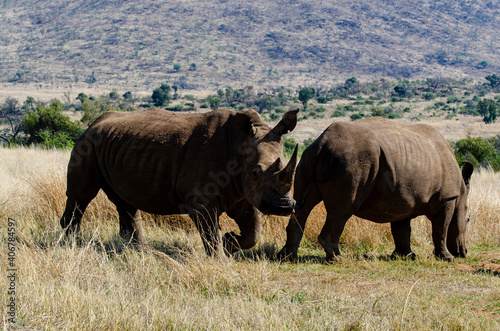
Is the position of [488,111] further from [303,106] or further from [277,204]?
[277,204]

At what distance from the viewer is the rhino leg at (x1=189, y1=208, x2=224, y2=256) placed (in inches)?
268

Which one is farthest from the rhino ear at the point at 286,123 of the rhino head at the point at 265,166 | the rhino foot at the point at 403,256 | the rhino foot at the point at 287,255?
the rhino foot at the point at 403,256

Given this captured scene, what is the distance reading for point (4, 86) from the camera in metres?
→ 103

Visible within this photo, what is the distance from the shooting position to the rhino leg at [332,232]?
7.86 meters

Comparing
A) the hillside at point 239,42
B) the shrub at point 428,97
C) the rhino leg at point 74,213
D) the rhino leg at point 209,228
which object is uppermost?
the rhino leg at point 209,228

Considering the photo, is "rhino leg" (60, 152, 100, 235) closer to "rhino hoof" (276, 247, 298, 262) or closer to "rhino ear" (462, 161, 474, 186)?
"rhino hoof" (276, 247, 298, 262)

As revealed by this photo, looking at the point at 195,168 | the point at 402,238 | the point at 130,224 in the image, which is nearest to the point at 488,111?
the point at 402,238

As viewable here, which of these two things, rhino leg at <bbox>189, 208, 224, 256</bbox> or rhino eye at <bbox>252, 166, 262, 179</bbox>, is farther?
rhino leg at <bbox>189, 208, 224, 256</bbox>

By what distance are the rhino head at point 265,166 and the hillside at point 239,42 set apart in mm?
100053

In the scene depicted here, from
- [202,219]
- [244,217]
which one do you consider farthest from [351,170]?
[202,219]

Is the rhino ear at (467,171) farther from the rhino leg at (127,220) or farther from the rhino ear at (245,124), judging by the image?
the rhino leg at (127,220)

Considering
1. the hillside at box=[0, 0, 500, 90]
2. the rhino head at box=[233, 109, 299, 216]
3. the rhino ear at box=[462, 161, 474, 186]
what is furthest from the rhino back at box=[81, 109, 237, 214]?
the hillside at box=[0, 0, 500, 90]

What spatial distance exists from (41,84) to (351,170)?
347ft

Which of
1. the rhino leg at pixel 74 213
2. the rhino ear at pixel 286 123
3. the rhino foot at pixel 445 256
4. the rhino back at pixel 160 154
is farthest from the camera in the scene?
the rhino foot at pixel 445 256
